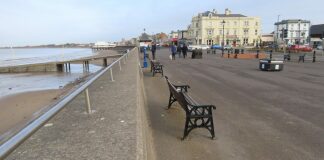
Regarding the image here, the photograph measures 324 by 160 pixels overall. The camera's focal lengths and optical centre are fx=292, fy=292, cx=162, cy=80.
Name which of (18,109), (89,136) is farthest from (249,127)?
(18,109)

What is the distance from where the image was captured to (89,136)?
12.5 feet

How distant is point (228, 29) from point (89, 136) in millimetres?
100887

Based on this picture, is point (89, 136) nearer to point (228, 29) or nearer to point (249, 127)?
point (249, 127)

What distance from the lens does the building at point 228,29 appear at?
9950cm

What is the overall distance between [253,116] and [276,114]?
2.21ft

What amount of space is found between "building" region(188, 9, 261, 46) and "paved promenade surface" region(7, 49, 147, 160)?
316ft

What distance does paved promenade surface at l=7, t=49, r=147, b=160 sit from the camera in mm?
3189

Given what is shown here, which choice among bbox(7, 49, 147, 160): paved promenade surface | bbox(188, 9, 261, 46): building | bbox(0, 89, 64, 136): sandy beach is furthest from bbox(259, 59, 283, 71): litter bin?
bbox(188, 9, 261, 46): building

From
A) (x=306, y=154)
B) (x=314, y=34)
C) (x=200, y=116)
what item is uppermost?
(x=314, y=34)

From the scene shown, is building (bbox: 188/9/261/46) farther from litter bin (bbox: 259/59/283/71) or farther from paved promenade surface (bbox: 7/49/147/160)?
paved promenade surface (bbox: 7/49/147/160)

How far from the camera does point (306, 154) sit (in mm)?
4883

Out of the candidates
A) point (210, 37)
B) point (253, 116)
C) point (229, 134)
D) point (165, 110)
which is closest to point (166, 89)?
point (165, 110)

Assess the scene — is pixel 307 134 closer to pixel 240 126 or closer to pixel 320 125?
pixel 320 125

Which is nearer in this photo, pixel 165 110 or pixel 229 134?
pixel 229 134
